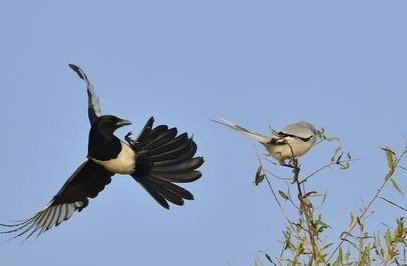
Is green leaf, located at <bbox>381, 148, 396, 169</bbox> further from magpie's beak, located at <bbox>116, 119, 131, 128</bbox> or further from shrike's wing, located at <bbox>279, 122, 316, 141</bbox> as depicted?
magpie's beak, located at <bbox>116, 119, 131, 128</bbox>

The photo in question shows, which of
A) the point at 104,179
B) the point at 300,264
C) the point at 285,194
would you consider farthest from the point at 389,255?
the point at 104,179

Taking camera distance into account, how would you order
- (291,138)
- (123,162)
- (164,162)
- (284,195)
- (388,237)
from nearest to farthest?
1. (388,237)
2. (284,195)
3. (291,138)
4. (123,162)
5. (164,162)

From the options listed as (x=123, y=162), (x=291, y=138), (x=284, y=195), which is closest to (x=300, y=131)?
(x=291, y=138)

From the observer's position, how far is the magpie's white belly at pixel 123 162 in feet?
21.6

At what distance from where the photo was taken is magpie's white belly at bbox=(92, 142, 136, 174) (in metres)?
6.58

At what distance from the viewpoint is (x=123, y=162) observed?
6.64 meters

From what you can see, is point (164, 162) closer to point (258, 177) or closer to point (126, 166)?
point (126, 166)

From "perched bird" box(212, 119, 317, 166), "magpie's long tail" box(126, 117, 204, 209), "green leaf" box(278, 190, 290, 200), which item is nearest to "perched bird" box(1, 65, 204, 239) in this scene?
"magpie's long tail" box(126, 117, 204, 209)

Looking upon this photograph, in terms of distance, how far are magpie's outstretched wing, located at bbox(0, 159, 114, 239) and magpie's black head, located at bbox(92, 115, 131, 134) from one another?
398mm

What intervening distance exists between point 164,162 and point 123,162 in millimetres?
410

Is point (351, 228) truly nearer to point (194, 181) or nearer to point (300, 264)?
point (300, 264)

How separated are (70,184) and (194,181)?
971mm

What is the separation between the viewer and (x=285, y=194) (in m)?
3.69

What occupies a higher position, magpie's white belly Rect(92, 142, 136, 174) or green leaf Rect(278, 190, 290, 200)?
magpie's white belly Rect(92, 142, 136, 174)
